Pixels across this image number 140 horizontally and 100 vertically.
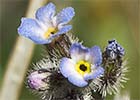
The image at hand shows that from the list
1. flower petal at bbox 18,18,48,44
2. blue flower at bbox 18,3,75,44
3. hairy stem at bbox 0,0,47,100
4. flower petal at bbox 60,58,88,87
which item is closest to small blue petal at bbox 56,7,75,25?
blue flower at bbox 18,3,75,44

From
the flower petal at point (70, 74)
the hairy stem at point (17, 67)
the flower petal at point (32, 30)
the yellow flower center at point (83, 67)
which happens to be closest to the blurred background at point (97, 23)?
the hairy stem at point (17, 67)

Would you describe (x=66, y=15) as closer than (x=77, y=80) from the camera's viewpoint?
No

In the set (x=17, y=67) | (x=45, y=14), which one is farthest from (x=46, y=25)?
(x=17, y=67)

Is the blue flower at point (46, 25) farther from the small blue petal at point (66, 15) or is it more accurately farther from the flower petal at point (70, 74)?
the flower petal at point (70, 74)

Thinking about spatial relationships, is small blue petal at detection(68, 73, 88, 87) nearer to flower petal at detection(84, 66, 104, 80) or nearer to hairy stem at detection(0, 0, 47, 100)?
flower petal at detection(84, 66, 104, 80)

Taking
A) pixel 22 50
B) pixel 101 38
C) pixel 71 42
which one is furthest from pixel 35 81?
pixel 101 38

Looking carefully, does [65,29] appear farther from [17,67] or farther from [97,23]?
[97,23]
